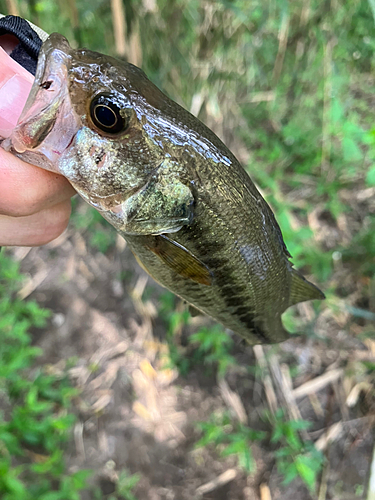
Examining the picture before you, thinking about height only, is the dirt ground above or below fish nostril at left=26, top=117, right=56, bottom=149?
below

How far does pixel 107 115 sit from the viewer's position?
31.2 inches

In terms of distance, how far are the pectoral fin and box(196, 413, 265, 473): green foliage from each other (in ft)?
4.69

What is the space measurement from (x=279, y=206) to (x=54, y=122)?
73.4 inches

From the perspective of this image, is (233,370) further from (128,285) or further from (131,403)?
(128,285)

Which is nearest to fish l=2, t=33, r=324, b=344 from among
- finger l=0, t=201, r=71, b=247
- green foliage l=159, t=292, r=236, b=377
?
finger l=0, t=201, r=71, b=247

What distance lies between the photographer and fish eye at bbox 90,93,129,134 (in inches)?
30.5

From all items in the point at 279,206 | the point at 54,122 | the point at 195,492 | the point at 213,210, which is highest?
the point at 54,122

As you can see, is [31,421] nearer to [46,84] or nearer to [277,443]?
[277,443]

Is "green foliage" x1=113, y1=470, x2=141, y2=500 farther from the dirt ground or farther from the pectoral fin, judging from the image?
the pectoral fin

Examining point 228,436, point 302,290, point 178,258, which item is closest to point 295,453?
point 228,436

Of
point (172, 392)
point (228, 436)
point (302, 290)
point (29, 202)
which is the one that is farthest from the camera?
point (172, 392)

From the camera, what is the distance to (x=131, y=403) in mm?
2234

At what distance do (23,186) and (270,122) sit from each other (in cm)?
289

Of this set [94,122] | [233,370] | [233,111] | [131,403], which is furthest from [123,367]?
[233,111]
